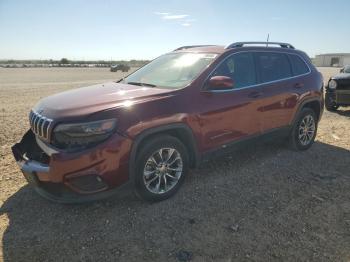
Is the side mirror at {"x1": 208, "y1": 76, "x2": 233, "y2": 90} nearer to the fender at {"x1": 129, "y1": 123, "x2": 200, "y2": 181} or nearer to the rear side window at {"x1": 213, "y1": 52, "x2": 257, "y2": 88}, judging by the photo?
the rear side window at {"x1": 213, "y1": 52, "x2": 257, "y2": 88}

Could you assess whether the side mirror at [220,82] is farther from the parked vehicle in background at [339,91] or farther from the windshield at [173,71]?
the parked vehicle in background at [339,91]

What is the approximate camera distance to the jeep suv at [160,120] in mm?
3268

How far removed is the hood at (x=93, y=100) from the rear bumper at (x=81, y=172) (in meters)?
0.40

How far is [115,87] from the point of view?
437 centimetres

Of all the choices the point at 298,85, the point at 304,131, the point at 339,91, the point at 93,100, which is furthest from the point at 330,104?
the point at 93,100

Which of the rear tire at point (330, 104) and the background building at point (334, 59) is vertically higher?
the background building at point (334, 59)

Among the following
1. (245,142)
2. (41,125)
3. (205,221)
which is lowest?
(205,221)

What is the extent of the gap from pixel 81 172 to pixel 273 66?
352cm

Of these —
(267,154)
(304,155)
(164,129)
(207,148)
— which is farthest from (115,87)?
(304,155)

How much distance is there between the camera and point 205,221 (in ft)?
11.7

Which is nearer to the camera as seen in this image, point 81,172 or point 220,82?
point 81,172

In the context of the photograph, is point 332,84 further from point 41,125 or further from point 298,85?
point 41,125

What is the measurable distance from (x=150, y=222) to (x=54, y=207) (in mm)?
1202

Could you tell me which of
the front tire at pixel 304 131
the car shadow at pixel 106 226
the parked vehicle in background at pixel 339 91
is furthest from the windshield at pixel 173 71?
the parked vehicle in background at pixel 339 91
